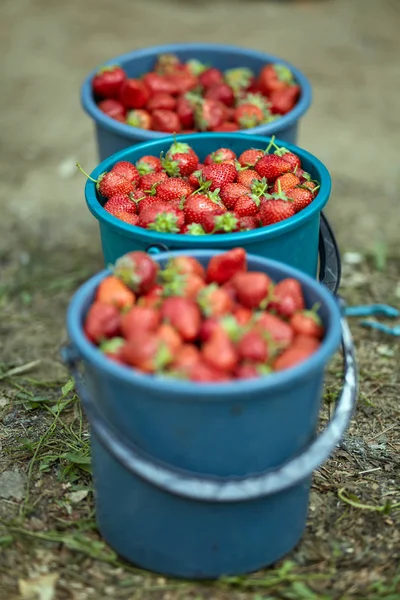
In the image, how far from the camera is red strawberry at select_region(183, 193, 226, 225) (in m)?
2.51

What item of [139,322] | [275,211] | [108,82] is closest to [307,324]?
[139,322]

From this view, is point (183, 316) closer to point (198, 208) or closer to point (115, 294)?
point (115, 294)

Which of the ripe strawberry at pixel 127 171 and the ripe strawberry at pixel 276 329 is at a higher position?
the ripe strawberry at pixel 276 329

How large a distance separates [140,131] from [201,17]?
12.1ft

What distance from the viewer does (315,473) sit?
2680mm

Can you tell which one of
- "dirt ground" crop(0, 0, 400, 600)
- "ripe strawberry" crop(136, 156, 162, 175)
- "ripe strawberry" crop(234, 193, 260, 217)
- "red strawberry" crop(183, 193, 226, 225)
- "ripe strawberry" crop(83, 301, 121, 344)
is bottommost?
"dirt ground" crop(0, 0, 400, 600)

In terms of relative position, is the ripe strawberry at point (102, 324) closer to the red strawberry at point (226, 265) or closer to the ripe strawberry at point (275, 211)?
the red strawberry at point (226, 265)

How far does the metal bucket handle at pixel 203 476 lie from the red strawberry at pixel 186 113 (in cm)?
166

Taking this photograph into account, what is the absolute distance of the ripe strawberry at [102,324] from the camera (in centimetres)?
202

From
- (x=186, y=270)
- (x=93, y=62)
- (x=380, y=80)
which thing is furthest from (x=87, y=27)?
(x=186, y=270)

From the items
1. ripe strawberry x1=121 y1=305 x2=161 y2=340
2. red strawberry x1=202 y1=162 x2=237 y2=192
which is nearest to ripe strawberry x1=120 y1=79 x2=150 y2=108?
A: red strawberry x1=202 y1=162 x2=237 y2=192

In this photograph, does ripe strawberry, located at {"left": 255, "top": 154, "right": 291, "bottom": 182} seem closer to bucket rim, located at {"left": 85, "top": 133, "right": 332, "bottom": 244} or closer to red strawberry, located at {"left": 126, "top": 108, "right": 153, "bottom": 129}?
bucket rim, located at {"left": 85, "top": 133, "right": 332, "bottom": 244}

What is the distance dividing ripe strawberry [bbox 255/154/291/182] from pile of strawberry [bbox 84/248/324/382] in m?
0.58

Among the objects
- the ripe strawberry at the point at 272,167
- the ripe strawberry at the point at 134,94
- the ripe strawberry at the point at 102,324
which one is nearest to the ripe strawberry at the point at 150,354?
the ripe strawberry at the point at 102,324
